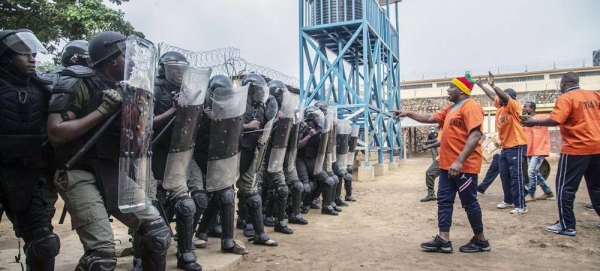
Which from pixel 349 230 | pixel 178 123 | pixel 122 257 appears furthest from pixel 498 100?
pixel 122 257

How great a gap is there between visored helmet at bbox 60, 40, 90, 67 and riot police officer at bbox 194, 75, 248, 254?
1.10m

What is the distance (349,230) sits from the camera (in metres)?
5.47

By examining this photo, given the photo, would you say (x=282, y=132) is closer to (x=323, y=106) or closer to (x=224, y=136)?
(x=224, y=136)

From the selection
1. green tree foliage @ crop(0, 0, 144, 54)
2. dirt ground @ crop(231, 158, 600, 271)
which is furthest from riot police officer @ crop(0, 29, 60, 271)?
green tree foliage @ crop(0, 0, 144, 54)

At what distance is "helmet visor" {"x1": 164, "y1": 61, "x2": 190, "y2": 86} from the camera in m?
3.59

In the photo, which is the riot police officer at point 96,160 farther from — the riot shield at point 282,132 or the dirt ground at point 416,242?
the riot shield at point 282,132

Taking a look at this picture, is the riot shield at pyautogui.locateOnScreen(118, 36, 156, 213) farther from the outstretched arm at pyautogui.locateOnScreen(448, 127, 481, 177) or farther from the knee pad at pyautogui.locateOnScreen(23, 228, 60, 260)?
the outstretched arm at pyautogui.locateOnScreen(448, 127, 481, 177)

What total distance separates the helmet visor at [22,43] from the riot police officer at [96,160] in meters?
0.43

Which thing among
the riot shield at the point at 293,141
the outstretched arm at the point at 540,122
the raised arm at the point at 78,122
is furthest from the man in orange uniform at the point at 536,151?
the raised arm at the point at 78,122

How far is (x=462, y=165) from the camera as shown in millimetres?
4035

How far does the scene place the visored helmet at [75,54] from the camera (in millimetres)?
3682

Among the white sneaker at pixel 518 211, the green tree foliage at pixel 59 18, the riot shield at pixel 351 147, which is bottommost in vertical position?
the white sneaker at pixel 518 211

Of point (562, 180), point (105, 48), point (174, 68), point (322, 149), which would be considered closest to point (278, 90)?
point (322, 149)

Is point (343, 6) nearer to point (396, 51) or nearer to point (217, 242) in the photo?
point (396, 51)
